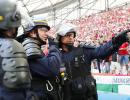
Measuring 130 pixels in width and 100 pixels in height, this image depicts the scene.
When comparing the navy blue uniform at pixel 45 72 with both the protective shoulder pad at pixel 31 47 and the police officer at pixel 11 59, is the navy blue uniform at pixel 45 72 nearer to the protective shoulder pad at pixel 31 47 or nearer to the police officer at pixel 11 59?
the protective shoulder pad at pixel 31 47

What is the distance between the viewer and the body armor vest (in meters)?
2.73

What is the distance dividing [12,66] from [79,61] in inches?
69.0

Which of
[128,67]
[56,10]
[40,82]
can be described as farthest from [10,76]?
[56,10]

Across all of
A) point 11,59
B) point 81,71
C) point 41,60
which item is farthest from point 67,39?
point 11,59

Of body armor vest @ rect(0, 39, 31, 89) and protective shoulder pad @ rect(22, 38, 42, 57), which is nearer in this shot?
body armor vest @ rect(0, 39, 31, 89)

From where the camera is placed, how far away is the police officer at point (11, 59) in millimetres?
2732

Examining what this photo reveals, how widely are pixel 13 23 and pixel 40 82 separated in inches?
37.7

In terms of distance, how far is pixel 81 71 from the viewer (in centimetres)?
436

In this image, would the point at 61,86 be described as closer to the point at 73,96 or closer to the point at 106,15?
the point at 73,96

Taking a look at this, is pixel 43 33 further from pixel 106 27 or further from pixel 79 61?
pixel 106 27

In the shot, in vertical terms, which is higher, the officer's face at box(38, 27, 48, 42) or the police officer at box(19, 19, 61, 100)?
the officer's face at box(38, 27, 48, 42)

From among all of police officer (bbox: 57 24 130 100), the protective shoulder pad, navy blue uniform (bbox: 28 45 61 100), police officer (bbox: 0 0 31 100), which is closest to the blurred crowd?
police officer (bbox: 57 24 130 100)

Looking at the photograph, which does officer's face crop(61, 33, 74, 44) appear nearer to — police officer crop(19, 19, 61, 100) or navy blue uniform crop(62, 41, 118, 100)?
navy blue uniform crop(62, 41, 118, 100)

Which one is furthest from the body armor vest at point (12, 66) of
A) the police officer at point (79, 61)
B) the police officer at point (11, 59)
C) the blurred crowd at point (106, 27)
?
the blurred crowd at point (106, 27)
